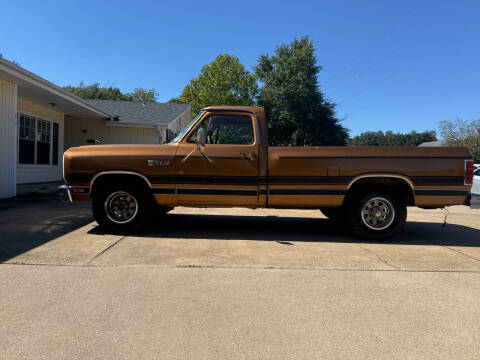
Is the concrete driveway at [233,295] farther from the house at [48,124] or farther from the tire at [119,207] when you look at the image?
the house at [48,124]

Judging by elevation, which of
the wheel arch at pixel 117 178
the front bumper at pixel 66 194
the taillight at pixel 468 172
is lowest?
the front bumper at pixel 66 194

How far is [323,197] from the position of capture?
5348mm

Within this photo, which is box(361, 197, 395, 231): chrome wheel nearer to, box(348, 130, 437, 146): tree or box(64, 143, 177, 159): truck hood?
box(64, 143, 177, 159): truck hood

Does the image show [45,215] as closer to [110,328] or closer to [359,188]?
[110,328]

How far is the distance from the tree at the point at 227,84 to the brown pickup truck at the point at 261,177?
105 ft

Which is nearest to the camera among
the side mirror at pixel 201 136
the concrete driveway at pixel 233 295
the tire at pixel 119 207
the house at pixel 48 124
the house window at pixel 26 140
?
the concrete driveway at pixel 233 295

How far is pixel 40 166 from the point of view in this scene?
1372cm

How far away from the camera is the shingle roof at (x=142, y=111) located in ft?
56.2

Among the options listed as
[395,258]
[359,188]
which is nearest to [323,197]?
[359,188]

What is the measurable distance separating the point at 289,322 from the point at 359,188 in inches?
135

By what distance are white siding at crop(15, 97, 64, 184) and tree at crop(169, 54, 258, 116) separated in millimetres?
22997

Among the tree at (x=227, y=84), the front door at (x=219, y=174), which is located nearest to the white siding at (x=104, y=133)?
the front door at (x=219, y=174)

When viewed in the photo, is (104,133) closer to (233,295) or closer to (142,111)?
(142,111)

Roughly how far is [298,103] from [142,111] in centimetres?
1800
